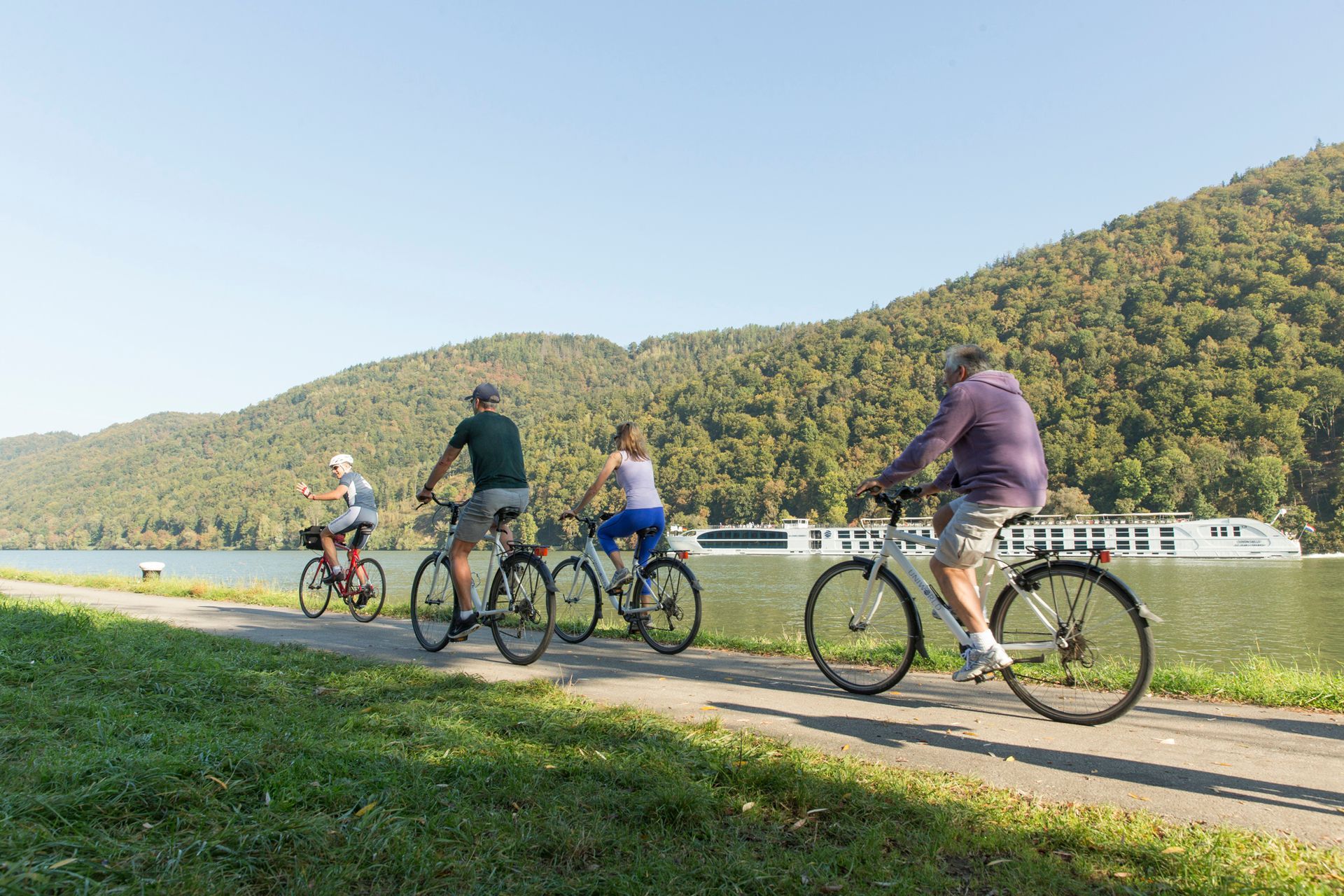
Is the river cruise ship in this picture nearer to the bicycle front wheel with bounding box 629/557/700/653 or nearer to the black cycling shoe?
the bicycle front wheel with bounding box 629/557/700/653

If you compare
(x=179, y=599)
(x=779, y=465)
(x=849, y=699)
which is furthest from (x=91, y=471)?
(x=849, y=699)

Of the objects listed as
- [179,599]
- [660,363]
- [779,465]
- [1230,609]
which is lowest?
[1230,609]

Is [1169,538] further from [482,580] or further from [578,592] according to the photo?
[482,580]

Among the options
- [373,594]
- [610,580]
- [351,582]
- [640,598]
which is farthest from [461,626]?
[351,582]

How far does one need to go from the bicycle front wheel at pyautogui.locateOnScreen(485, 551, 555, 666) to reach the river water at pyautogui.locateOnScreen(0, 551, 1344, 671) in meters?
0.42

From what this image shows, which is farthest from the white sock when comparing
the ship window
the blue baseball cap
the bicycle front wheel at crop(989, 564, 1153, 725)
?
the ship window

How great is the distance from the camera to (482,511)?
6086 millimetres

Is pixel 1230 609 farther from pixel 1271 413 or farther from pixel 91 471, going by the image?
pixel 91 471

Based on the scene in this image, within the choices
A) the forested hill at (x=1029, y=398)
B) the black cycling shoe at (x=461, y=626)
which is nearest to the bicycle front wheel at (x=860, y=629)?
the black cycling shoe at (x=461, y=626)

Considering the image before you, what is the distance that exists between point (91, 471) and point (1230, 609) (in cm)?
17233

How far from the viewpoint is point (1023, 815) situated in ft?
8.25

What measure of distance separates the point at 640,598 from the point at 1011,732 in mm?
3516

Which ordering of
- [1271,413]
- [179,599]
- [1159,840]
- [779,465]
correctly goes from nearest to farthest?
[1159,840] → [179,599] → [1271,413] → [779,465]

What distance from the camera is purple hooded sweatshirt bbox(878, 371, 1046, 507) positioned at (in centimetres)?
417
